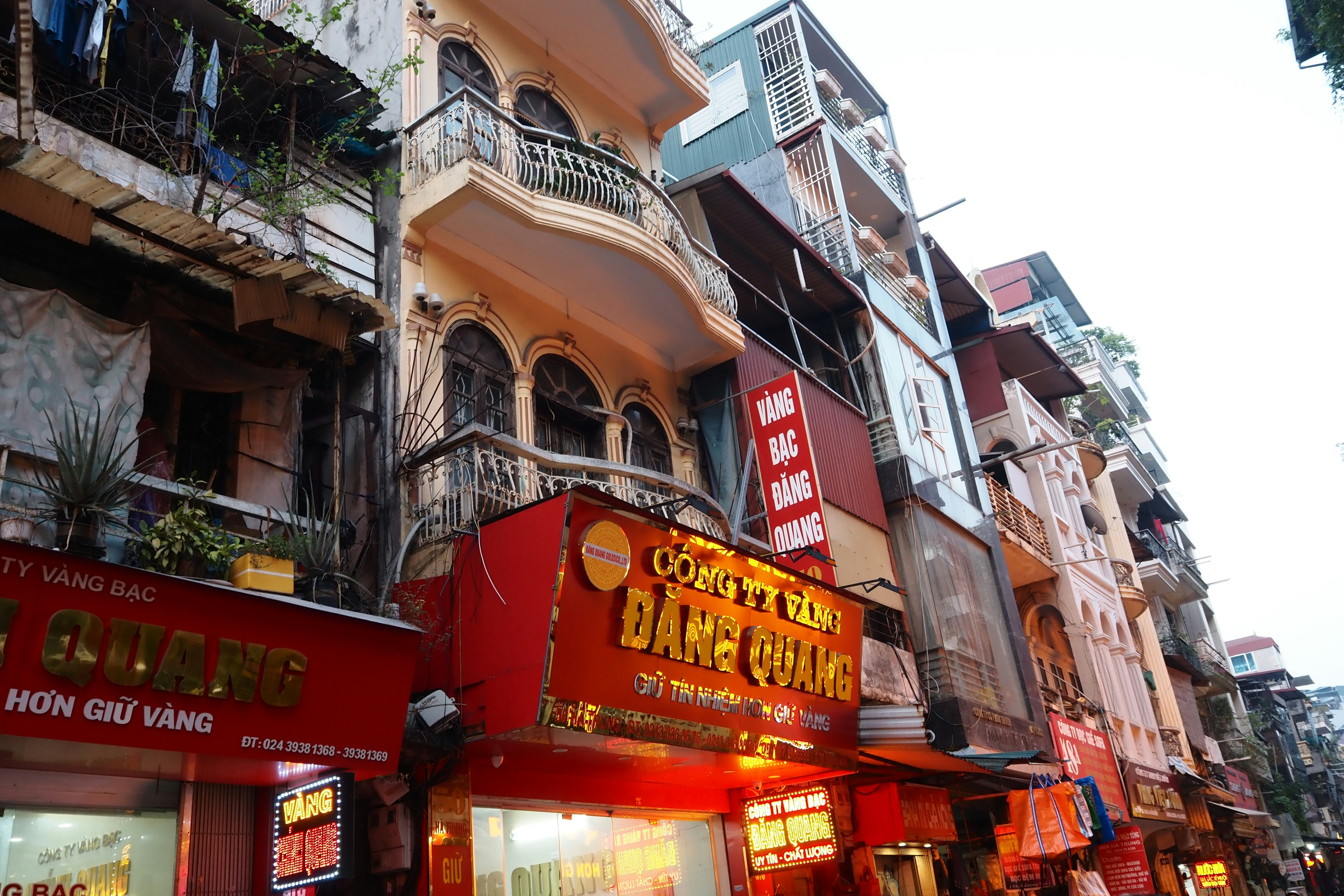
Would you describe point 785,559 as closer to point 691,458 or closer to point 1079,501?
point 691,458

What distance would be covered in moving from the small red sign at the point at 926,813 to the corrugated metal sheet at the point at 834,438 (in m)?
3.91

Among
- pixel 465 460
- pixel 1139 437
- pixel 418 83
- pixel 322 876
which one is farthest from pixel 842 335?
pixel 1139 437

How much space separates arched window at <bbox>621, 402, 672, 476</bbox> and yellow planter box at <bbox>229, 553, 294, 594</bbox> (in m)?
6.50

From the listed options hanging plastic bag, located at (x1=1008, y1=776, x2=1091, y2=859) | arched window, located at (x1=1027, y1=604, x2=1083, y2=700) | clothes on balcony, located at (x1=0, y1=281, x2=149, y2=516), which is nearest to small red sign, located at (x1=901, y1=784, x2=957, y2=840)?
hanging plastic bag, located at (x1=1008, y1=776, x2=1091, y2=859)

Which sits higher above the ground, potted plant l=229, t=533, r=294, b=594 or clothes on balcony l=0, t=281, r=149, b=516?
clothes on balcony l=0, t=281, r=149, b=516

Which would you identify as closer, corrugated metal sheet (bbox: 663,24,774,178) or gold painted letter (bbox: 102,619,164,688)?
gold painted letter (bbox: 102,619,164,688)

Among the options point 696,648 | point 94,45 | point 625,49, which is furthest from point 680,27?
point 696,648

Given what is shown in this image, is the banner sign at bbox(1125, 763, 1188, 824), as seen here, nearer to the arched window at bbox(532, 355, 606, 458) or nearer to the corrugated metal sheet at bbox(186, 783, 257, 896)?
the arched window at bbox(532, 355, 606, 458)

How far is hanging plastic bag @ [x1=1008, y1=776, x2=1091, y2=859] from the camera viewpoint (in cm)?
1536

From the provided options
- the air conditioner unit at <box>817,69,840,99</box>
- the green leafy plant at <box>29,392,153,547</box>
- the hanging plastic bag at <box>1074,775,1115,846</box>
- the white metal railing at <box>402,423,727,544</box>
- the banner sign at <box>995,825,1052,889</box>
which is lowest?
the banner sign at <box>995,825,1052,889</box>

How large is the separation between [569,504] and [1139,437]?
4042cm

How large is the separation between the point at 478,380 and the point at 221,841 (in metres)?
5.48

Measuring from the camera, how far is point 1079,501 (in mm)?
26516

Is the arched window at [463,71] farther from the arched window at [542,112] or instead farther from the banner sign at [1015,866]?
the banner sign at [1015,866]
